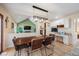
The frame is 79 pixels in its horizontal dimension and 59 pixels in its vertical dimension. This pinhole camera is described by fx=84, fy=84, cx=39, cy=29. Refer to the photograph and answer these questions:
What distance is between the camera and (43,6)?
73.3 inches

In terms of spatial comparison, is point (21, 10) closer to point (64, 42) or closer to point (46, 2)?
point (46, 2)

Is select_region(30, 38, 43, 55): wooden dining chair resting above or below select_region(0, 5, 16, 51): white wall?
below

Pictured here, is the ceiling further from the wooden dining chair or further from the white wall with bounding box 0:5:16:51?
the wooden dining chair

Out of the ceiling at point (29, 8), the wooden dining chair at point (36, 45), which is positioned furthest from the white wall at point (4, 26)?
the wooden dining chair at point (36, 45)

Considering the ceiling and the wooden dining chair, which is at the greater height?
the ceiling

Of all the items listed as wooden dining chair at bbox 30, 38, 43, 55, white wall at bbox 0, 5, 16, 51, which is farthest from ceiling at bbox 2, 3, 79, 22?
wooden dining chair at bbox 30, 38, 43, 55

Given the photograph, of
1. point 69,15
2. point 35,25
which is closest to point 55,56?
point 35,25

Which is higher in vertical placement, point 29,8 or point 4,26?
point 29,8

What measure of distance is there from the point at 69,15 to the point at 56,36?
1.84 feet

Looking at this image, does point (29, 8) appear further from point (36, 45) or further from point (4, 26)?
point (36, 45)

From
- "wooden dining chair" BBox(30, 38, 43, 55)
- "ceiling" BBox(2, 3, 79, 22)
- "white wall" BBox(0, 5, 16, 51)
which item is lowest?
"wooden dining chair" BBox(30, 38, 43, 55)

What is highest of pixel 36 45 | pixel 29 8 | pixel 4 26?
pixel 29 8

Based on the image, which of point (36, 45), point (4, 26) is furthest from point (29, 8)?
point (36, 45)

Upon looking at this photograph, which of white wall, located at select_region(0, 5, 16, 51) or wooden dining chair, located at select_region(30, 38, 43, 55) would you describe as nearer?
white wall, located at select_region(0, 5, 16, 51)
